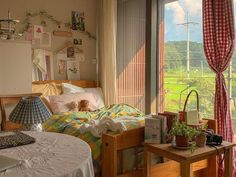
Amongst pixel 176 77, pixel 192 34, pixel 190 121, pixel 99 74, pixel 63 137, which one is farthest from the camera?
pixel 99 74


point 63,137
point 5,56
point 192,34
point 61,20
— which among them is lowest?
point 63,137

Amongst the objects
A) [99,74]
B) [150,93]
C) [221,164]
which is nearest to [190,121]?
[221,164]

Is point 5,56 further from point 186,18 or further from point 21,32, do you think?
point 186,18

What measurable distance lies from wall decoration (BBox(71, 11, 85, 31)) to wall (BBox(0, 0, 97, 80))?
0.06 m

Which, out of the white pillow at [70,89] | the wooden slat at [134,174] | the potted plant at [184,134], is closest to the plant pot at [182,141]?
the potted plant at [184,134]

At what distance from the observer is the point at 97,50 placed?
443 centimetres

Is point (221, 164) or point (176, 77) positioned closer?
point (221, 164)

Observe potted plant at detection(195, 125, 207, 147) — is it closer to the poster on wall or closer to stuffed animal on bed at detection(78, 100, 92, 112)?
stuffed animal on bed at detection(78, 100, 92, 112)

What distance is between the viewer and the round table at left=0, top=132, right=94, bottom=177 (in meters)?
1.23

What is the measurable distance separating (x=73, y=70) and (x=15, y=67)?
1.31 metres

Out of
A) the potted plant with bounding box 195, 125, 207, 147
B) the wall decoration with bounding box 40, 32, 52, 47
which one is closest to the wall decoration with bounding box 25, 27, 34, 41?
the wall decoration with bounding box 40, 32, 52, 47

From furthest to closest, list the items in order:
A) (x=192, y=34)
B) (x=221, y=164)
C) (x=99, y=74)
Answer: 1. (x=99, y=74)
2. (x=192, y=34)
3. (x=221, y=164)

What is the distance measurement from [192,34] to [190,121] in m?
1.70

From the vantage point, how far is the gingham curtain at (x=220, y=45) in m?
2.87
